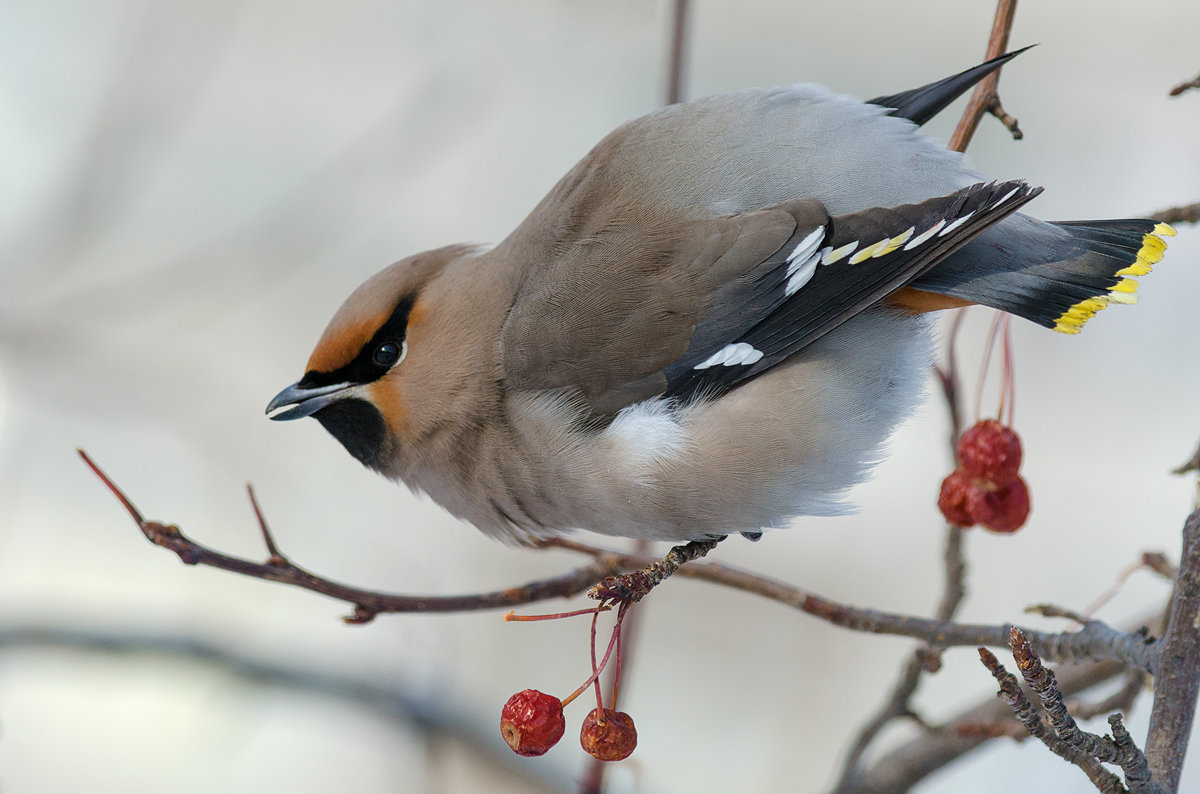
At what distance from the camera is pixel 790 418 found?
1975mm

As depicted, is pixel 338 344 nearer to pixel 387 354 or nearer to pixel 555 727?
pixel 387 354

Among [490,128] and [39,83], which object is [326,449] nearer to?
[490,128]

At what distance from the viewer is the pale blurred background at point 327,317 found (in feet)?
12.5

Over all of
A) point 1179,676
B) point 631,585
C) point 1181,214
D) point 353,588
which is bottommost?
point 1179,676

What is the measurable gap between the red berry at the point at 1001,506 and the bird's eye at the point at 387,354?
108 cm

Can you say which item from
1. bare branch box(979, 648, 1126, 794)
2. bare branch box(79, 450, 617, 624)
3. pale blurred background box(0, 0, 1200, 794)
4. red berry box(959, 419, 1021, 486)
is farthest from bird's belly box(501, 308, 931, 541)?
pale blurred background box(0, 0, 1200, 794)

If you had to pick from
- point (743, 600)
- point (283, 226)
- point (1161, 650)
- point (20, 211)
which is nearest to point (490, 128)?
point (283, 226)

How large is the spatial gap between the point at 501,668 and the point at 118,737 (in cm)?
128

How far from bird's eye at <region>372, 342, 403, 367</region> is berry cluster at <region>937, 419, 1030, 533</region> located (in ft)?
3.41

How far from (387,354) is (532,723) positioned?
0.78 metres

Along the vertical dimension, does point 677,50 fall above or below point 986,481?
above

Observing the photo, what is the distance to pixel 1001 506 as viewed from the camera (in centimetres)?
219

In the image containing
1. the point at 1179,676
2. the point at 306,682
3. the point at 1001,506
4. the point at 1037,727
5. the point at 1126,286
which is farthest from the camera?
the point at 306,682

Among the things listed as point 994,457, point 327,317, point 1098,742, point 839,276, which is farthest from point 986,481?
point 327,317
